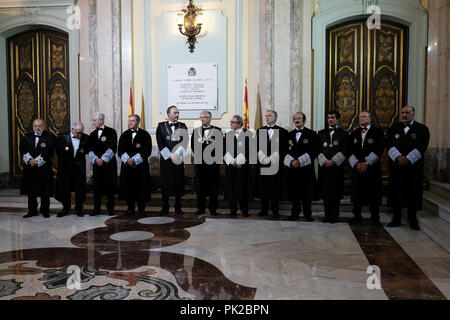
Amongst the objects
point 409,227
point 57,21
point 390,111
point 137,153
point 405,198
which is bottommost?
point 409,227

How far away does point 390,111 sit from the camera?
652 centimetres

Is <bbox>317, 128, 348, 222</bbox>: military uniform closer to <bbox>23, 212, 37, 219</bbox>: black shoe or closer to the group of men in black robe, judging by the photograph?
the group of men in black robe

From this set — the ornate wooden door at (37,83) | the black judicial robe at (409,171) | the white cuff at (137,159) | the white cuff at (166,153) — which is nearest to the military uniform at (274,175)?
the white cuff at (166,153)

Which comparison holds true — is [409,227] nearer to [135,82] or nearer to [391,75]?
[391,75]

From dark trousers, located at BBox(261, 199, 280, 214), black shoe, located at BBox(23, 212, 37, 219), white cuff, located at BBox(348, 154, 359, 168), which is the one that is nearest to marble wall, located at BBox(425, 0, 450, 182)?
white cuff, located at BBox(348, 154, 359, 168)

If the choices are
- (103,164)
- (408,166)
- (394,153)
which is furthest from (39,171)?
(408,166)

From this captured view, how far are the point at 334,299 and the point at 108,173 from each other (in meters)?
3.93

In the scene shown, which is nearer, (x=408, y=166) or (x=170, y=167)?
(x=408, y=166)

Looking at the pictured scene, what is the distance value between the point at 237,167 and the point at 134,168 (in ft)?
4.84

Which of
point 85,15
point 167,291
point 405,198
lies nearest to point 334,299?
point 167,291

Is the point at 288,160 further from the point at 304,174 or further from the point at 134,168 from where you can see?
the point at 134,168

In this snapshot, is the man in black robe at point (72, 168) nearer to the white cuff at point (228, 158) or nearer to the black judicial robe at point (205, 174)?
the black judicial robe at point (205, 174)

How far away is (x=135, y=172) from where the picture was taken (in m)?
5.57

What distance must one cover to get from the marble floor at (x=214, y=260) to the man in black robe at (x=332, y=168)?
0.82 feet
